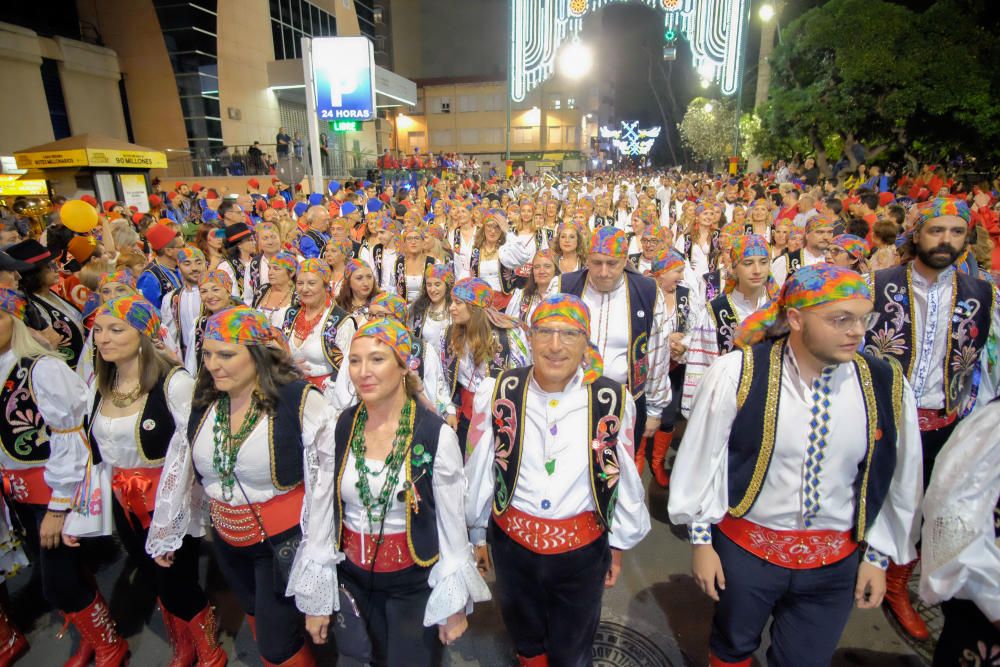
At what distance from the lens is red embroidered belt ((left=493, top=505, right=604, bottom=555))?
2424mm

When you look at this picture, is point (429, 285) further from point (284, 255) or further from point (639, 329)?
point (639, 329)

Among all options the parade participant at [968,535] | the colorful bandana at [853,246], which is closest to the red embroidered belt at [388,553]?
the parade participant at [968,535]

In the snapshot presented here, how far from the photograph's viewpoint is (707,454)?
2.35 metres

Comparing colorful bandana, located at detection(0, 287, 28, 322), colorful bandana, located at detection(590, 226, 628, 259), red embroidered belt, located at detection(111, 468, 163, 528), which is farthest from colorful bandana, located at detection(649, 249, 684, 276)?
colorful bandana, located at detection(0, 287, 28, 322)

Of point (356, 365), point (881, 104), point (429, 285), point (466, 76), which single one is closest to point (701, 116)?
point (881, 104)

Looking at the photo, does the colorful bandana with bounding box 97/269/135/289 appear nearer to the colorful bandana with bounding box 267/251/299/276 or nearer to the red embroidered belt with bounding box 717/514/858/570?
the colorful bandana with bounding box 267/251/299/276

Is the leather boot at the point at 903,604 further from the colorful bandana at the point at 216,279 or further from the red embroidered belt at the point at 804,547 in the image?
the colorful bandana at the point at 216,279

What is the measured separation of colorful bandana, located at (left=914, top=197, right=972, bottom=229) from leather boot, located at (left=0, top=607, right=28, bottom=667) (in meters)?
6.22

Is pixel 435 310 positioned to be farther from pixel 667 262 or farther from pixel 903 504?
pixel 903 504

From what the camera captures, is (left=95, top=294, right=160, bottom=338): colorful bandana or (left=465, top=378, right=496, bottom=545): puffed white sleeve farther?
(left=95, top=294, right=160, bottom=338): colorful bandana

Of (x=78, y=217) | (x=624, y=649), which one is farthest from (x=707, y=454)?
(x=78, y=217)

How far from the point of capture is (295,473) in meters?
2.73

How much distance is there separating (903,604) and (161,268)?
298 inches

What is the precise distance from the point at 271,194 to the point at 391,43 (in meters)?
41.3
